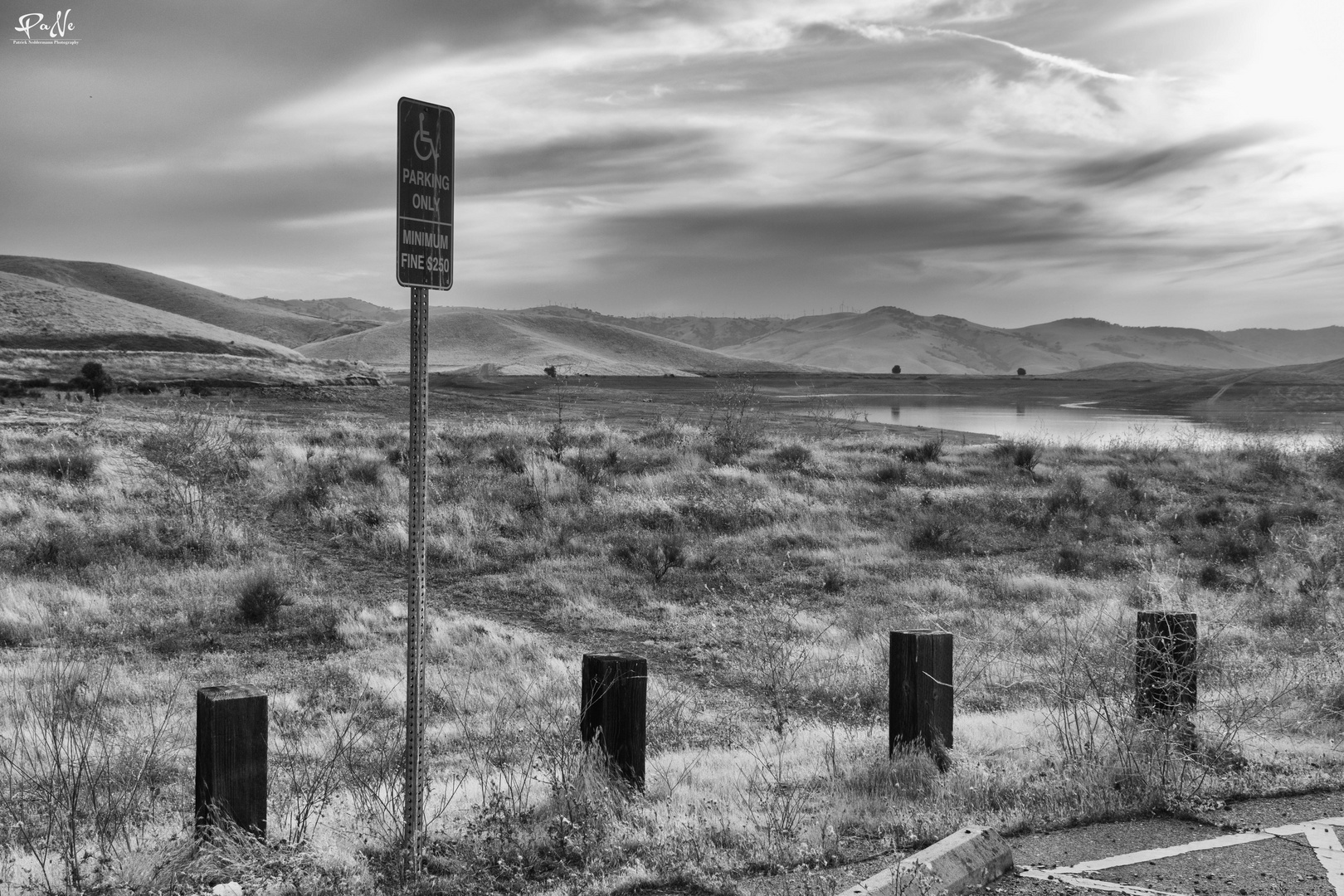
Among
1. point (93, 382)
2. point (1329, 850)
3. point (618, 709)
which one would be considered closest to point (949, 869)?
point (618, 709)

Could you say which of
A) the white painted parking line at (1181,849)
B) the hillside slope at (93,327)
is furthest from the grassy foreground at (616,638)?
the hillside slope at (93,327)

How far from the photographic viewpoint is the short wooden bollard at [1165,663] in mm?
5387

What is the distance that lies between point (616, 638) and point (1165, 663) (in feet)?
22.6

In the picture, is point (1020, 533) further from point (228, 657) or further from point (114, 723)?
point (114, 723)

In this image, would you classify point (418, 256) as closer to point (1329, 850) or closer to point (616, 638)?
point (1329, 850)

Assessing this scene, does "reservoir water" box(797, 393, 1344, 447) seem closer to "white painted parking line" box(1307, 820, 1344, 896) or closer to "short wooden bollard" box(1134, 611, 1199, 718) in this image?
"short wooden bollard" box(1134, 611, 1199, 718)

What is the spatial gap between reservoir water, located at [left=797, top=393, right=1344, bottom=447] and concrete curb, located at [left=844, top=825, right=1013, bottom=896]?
1246 inches

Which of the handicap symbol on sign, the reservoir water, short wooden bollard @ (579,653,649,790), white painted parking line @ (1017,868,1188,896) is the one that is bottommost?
white painted parking line @ (1017,868,1188,896)

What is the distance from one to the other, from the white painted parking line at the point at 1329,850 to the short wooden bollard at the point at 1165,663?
2.90 ft

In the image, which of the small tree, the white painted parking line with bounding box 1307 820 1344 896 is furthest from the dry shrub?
the small tree

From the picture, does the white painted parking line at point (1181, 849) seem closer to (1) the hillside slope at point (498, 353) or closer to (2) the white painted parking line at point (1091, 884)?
(2) the white painted parking line at point (1091, 884)

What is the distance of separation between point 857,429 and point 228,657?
32521 millimetres

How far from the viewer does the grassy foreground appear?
15.5 ft

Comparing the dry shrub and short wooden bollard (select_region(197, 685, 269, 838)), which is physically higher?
short wooden bollard (select_region(197, 685, 269, 838))
